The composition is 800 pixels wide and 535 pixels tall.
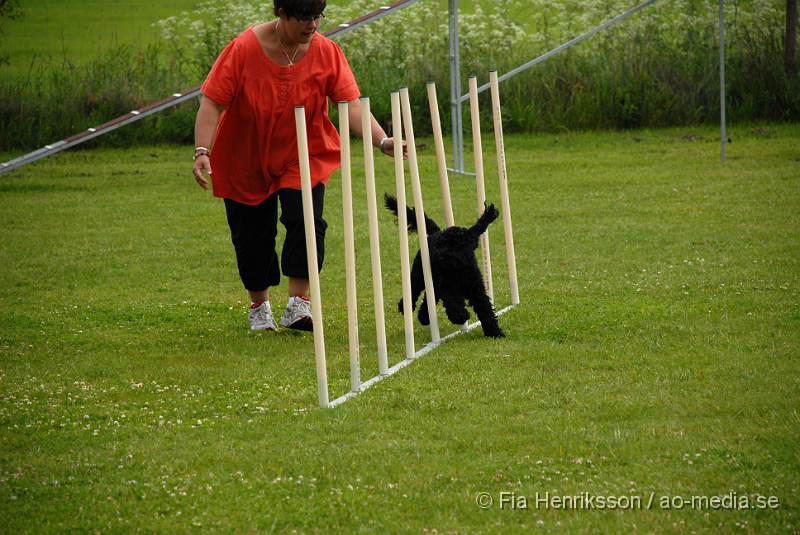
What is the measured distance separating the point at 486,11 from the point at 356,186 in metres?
12.8

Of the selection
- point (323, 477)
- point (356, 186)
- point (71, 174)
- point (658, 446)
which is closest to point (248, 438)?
point (323, 477)

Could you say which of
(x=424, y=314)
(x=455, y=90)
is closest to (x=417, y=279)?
(x=424, y=314)

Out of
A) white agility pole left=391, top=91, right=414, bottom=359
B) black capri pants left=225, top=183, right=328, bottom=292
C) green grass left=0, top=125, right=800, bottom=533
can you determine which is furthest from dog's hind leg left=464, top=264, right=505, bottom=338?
black capri pants left=225, top=183, right=328, bottom=292

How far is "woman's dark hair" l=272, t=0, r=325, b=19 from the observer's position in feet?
21.1

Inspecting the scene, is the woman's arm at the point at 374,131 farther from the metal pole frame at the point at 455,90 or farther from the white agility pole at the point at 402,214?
the metal pole frame at the point at 455,90

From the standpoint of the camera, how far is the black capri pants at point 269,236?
7.02 metres

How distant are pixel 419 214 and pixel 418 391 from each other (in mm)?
1136

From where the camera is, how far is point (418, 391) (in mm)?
5738

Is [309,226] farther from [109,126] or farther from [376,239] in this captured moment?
[109,126]

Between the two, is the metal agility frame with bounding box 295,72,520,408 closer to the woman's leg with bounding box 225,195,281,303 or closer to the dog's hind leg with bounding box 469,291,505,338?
the dog's hind leg with bounding box 469,291,505,338

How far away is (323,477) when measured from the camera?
4.65 metres

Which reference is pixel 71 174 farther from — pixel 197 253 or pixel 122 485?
pixel 122 485

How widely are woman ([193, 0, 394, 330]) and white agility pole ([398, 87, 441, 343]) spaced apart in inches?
9.1

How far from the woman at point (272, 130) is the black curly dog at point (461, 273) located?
642 millimetres
